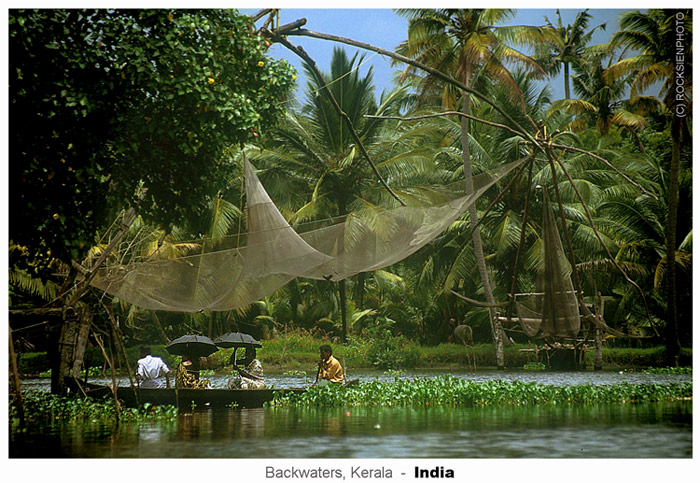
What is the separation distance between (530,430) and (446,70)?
20.3 feet

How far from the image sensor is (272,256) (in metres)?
4.75

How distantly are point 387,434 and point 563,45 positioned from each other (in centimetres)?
600

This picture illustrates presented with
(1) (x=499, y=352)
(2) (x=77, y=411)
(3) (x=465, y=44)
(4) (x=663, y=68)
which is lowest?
(2) (x=77, y=411)

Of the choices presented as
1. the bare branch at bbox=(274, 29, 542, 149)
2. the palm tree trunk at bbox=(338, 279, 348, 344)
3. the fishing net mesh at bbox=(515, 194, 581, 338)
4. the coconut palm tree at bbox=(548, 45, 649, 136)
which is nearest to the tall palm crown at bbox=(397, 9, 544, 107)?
the coconut palm tree at bbox=(548, 45, 649, 136)

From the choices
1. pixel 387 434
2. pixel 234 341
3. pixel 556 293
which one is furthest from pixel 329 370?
pixel 556 293

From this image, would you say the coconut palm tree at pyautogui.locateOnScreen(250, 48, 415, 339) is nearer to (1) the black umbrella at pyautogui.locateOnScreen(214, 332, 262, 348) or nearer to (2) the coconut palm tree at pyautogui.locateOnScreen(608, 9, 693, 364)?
(1) the black umbrella at pyautogui.locateOnScreen(214, 332, 262, 348)

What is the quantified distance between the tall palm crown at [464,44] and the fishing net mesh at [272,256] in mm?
5043

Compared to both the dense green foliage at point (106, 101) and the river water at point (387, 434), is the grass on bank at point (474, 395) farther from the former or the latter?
the dense green foliage at point (106, 101)

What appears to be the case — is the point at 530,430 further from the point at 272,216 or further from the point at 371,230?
the point at 272,216

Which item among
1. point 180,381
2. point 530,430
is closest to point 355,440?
point 530,430

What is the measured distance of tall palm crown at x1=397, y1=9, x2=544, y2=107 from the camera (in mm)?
9516

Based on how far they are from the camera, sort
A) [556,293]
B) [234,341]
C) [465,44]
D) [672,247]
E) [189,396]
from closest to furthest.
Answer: [556,293], [189,396], [234,341], [672,247], [465,44]

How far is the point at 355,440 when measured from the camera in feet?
15.1

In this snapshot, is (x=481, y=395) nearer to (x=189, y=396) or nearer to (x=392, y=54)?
(x=189, y=396)
